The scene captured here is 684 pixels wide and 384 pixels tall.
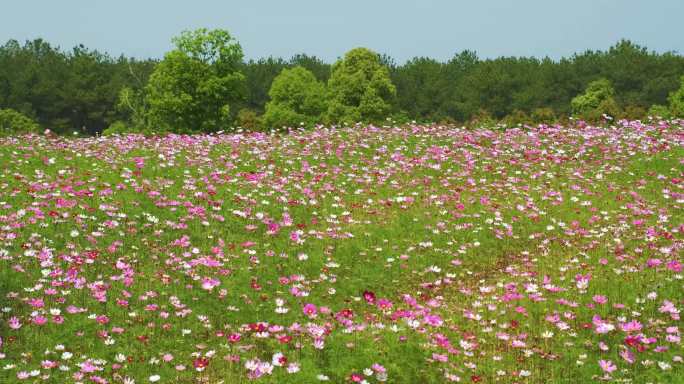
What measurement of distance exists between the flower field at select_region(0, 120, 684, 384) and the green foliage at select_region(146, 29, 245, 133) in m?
19.4

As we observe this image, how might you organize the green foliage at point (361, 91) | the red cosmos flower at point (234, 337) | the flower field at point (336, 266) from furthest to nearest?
the green foliage at point (361, 91) < the red cosmos flower at point (234, 337) < the flower field at point (336, 266)

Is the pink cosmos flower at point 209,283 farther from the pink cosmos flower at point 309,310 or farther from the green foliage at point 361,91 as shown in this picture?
the green foliage at point 361,91

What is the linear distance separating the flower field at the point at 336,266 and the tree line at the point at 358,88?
92.5 feet

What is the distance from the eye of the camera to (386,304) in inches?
391

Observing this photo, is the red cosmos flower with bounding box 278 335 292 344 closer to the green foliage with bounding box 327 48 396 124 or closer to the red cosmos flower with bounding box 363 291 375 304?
the red cosmos flower with bounding box 363 291 375 304

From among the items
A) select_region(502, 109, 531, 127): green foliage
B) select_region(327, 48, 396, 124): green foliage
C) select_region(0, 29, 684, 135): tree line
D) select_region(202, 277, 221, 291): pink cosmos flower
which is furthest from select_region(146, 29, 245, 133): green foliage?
select_region(202, 277, 221, 291): pink cosmos flower

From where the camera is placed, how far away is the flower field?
8.16 meters

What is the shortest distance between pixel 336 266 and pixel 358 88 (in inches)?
1535

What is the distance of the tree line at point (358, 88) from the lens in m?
51.2

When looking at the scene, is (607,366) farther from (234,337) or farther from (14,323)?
(14,323)

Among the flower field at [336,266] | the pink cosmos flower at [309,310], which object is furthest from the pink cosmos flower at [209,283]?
the pink cosmos flower at [309,310]

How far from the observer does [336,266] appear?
11.6 meters

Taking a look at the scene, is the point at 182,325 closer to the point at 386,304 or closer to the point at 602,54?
the point at 386,304

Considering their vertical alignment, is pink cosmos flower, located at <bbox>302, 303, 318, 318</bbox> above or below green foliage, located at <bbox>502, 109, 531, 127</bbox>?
below
